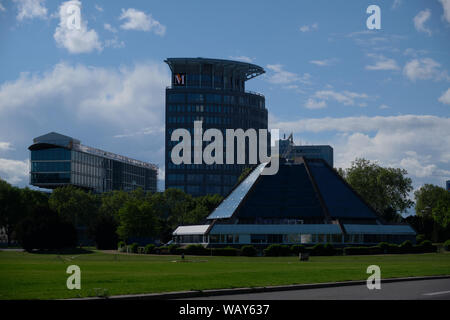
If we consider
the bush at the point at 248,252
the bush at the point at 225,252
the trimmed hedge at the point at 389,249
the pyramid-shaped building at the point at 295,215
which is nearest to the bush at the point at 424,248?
the trimmed hedge at the point at 389,249

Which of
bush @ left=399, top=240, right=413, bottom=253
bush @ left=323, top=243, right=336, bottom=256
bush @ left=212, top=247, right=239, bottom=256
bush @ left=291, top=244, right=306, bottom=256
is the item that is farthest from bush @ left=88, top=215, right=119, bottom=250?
bush @ left=399, top=240, right=413, bottom=253

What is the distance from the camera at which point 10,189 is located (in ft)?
490

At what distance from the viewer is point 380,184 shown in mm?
153375

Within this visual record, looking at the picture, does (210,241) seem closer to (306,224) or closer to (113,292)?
(306,224)

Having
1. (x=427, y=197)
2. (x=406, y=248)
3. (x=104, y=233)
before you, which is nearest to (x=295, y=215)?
(x=406, y=248)

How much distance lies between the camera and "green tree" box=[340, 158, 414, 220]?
504ft

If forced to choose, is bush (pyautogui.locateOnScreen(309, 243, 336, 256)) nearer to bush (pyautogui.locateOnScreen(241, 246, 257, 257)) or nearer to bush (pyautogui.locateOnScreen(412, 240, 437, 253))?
bush (pyautogui.locateOnScreen(241, 246, 257, 257))

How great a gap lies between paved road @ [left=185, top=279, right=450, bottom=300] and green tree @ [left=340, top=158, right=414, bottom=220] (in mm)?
128254

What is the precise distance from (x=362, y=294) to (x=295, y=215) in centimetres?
8433

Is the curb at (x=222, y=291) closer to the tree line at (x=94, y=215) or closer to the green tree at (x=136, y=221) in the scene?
the tree line at (x=94, y=215)

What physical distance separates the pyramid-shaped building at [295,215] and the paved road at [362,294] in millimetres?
73979

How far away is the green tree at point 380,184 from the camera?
6053 inches
